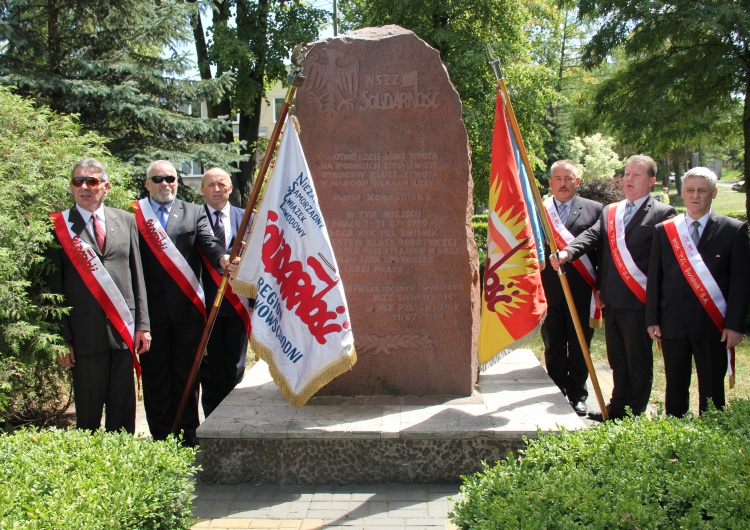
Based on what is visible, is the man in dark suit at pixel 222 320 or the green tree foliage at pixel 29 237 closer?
the green tree foliage at pixel 29 237

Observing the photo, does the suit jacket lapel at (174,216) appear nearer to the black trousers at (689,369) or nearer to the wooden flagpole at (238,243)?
the wooden flagpole at (238,243)

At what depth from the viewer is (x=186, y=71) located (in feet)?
35.8

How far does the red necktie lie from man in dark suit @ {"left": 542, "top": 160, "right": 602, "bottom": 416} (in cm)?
339

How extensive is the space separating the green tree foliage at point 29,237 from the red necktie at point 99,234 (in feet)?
0.89

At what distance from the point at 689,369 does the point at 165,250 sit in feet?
11.9

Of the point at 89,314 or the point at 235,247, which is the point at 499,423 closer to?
the point at 235,247

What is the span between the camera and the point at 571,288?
5660 mm

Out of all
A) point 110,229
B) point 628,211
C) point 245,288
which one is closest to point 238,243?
point 245,288

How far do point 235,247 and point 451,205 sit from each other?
1.53 metres

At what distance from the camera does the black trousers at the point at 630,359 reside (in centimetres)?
498

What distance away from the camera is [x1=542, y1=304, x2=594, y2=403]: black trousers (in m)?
5.71

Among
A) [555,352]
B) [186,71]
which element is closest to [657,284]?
[555,352]

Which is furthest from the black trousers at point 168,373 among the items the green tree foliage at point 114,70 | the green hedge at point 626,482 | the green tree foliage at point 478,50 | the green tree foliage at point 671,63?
the green tree foliage at point 478,50

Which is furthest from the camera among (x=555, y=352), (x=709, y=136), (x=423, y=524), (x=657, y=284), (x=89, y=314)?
(x=709, y=136)
